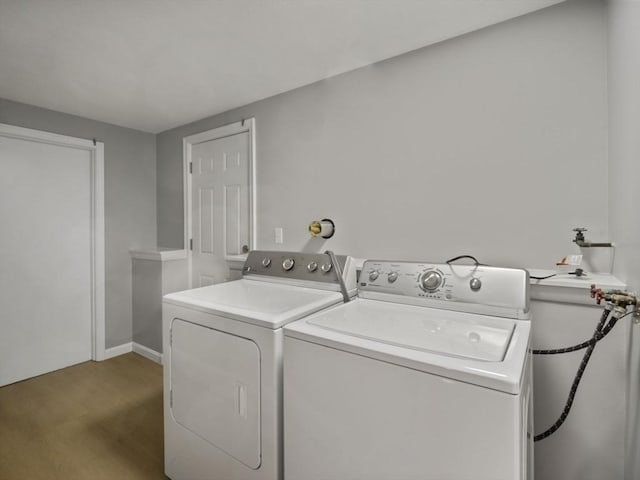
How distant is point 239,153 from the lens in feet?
8.70

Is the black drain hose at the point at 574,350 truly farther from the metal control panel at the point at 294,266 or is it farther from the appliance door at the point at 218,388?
the appliance door at the point at 218,388

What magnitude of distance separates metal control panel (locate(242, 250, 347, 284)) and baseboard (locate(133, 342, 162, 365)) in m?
1.55

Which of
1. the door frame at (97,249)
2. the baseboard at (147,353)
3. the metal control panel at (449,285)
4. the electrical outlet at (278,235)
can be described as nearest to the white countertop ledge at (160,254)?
the door frame at (97,249)

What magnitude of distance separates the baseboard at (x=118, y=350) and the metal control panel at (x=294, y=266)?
1.93 metres

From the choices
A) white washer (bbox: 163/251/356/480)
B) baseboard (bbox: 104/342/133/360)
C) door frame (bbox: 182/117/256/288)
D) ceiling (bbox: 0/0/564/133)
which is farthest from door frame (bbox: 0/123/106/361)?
white washer (bbox: 163/251/356/480)

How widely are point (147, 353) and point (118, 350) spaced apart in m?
0.31

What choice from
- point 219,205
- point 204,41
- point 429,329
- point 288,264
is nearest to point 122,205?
point 219,205

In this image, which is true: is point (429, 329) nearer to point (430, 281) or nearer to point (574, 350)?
point (430, 281)

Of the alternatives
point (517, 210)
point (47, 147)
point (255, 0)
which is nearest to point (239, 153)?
point (255, 0)

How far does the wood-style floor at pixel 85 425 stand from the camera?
1700 mm

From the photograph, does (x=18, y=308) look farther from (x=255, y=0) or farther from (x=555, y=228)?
(x=555, y=228)

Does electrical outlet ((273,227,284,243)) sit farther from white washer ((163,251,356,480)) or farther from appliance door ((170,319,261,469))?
appliance door ((170,319,261,469))

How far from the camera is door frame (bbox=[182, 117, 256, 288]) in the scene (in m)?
2.52

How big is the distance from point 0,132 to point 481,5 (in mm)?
3245
